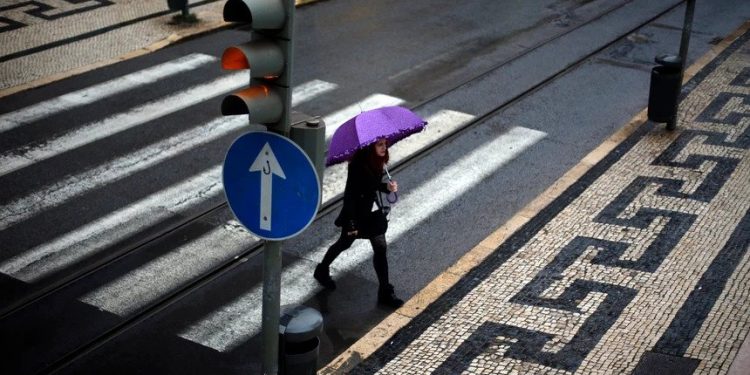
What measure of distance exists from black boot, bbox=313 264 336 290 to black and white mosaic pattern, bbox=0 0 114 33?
9.65m

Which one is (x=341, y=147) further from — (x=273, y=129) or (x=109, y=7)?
(x=109, y=7)

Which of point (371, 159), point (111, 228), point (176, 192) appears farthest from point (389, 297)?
point (176, 192)

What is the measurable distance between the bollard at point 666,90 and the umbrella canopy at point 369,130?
554 centimetres

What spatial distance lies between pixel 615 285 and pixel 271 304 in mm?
4706

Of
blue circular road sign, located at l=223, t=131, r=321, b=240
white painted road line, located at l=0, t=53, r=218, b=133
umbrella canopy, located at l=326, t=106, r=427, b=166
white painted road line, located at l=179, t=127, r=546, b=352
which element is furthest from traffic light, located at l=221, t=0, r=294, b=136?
white painted road line, located at l=0, t=53, r=218, b=133

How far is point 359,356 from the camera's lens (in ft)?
30.0

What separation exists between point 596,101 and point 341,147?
716cm

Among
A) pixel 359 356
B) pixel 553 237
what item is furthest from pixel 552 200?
pixel 359 356

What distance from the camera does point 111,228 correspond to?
11.3 m

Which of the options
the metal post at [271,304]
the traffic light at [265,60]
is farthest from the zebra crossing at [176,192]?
the traffic light at [265,60]

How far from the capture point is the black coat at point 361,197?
9.73 m

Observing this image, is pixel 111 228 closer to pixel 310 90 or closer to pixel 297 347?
pixel 297 347

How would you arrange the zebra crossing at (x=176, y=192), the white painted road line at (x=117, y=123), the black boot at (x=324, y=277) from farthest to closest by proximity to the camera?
the white painted road line at (x=117, y=123) → the black boot at (x=324, y=277) → the zebra crossing at (x=176, y=192)

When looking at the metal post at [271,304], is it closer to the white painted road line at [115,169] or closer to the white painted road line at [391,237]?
the white painted road line at [391,237]
